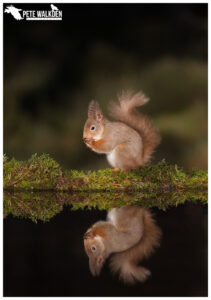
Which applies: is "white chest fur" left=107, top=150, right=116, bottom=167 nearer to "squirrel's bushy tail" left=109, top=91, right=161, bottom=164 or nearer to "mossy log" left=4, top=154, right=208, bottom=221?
"mossy log" left=4, top=154, right=208, bottom=221

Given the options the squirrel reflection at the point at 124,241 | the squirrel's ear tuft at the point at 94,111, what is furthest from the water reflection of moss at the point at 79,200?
the squirrel's ear tuft at the point at 94,111

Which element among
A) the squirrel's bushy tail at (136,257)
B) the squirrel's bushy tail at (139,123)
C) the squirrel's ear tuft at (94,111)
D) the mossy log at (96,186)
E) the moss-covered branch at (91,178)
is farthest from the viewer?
the squirrel's bushy tail at (139,123)

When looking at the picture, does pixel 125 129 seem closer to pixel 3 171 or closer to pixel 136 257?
pixel 3 171

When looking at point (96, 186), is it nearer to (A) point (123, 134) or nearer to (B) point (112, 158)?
(B) point (112, 158)

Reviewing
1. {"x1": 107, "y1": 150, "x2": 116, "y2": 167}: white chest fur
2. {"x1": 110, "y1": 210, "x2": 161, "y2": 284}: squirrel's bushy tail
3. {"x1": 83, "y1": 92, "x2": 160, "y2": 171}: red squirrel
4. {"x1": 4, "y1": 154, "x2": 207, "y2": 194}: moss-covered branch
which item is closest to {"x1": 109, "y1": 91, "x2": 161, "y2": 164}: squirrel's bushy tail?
{"x1": 83, "y1": 92, "x2": 160, "y2": 171}: red squirrel

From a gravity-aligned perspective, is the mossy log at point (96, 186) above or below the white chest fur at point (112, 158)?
below

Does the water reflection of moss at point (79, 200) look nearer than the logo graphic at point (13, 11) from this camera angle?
Yes

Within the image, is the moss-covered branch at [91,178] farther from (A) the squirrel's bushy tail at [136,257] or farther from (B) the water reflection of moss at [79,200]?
(A) the squirrel's bushy tail at [136,257]
